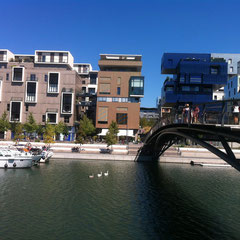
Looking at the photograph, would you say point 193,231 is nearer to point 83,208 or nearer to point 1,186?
point 83,208

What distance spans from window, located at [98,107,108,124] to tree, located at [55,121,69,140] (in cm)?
1077

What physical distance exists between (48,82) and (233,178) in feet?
189

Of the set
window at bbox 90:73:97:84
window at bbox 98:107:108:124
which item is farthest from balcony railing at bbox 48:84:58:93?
window at bbox 90:73:97:84

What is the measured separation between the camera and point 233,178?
121 ft

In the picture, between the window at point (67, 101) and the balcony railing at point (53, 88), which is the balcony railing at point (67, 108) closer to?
the window at point (67, 101)

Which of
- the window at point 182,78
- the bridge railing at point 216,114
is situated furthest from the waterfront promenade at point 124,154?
the bridge railing at point 216,114

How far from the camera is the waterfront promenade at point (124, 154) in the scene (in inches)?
2037

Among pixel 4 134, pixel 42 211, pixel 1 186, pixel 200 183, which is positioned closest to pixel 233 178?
pixel 200 183

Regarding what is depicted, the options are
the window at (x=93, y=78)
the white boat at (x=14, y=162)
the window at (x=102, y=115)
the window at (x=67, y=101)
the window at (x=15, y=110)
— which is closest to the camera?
the white boat at (x=14, y=162)

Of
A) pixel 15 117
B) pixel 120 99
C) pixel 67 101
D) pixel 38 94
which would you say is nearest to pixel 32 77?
pixel 38 94

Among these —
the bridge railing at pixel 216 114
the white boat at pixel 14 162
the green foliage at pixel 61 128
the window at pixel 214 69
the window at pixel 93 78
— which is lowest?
the white boat at pixel 14 162

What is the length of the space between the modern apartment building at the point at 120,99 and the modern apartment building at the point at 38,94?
8.72 m

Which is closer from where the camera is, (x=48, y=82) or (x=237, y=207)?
(x=237, y=207)

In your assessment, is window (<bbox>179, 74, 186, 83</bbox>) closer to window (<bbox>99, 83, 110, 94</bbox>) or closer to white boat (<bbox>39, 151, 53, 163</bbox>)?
window (<bbox>99, 83, 110, 94</bbox>)
